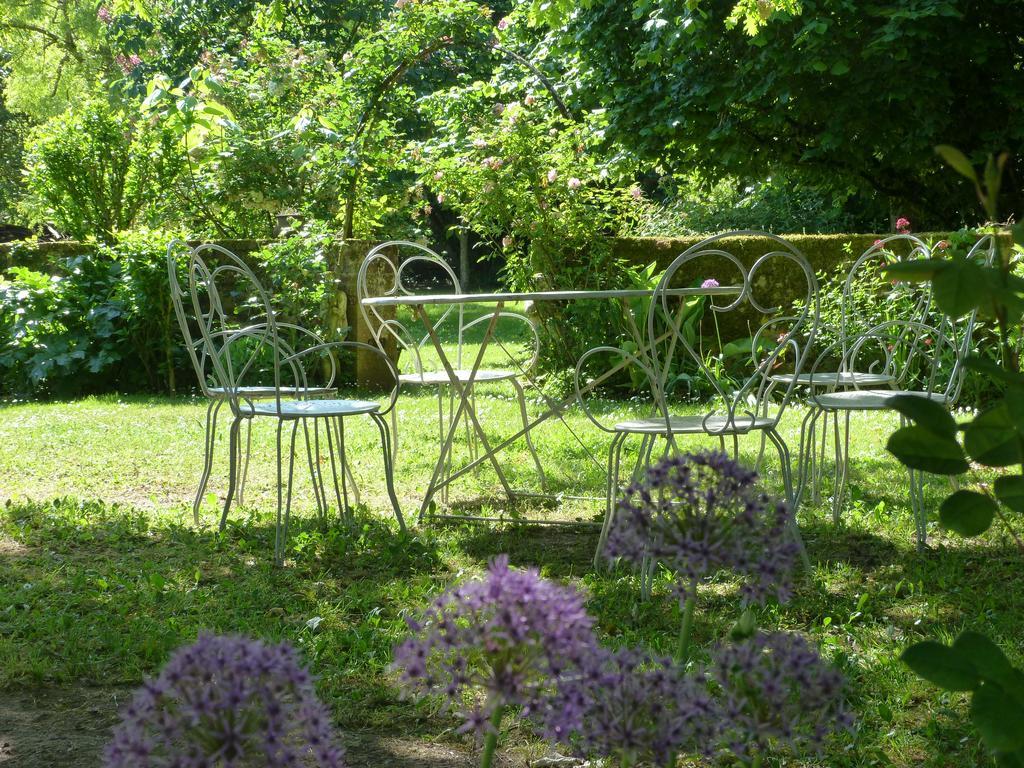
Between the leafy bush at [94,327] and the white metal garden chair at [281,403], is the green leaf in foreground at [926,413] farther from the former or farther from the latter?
the leafy bush at [94,327]

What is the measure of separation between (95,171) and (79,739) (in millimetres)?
7909

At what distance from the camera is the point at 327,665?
2781 mm

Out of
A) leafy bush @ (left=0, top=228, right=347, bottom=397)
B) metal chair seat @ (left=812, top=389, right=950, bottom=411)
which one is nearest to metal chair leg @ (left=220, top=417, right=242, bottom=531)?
metal chair seat @ (left=812, top=389, right=950, bottom=411)

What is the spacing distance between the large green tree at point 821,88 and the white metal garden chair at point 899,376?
8.00 feet

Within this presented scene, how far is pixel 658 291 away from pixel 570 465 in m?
2.17

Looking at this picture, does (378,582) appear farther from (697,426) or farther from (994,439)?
(994,439)

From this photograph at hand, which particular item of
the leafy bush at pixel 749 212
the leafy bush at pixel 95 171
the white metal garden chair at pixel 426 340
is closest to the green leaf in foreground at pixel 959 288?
the white metal garden chair at pixel 426 340

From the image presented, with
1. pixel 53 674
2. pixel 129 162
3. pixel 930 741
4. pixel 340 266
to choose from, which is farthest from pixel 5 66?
pixel 930 741

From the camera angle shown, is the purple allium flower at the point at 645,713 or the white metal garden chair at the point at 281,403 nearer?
the purple allium flower at the point at 645,713

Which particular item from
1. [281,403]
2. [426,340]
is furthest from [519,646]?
Answer: [426,340]

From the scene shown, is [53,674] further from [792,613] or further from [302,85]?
[302,85]

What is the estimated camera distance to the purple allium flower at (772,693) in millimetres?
879

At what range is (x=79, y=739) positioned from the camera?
234 centimetres

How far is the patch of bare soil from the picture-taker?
7.32 ft
